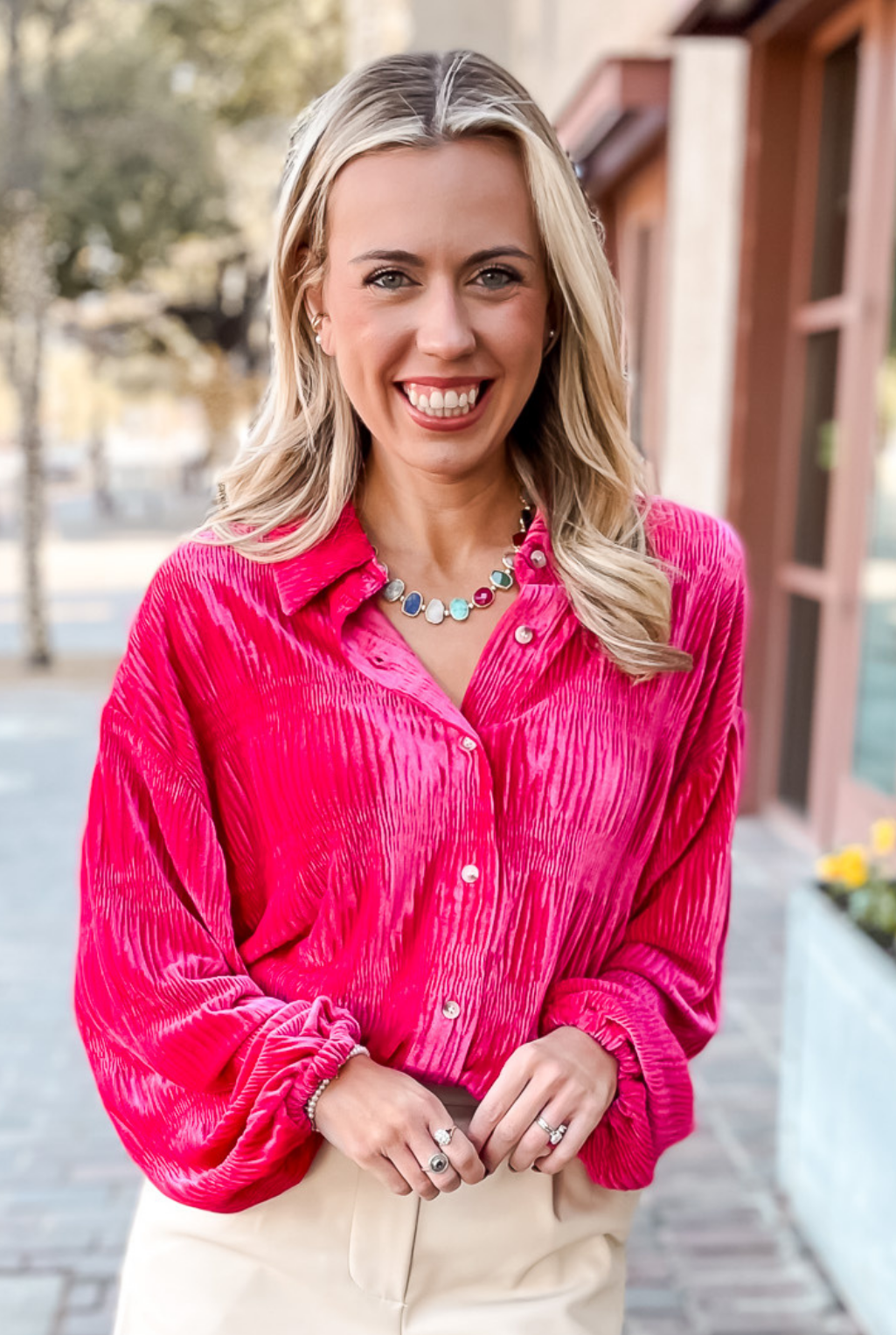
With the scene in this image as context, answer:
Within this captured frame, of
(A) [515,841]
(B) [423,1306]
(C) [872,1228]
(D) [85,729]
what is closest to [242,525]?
(A) [515,841]

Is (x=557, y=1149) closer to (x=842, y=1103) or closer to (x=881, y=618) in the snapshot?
(x=842, y=1103)

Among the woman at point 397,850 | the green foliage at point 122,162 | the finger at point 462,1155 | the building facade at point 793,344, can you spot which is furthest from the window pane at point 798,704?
the green foliage at point 122,162

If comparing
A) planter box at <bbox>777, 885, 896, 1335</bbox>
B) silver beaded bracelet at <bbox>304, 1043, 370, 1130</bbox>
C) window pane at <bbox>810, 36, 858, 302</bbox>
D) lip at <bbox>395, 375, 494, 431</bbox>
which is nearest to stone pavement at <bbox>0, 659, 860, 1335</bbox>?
planter box at <bbox>777, 885, 896, 1335</bbox>

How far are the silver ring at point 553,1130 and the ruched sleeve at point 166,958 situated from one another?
19 cm

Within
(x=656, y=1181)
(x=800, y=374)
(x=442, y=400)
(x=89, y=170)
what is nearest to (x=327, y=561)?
(x=442, y=400)

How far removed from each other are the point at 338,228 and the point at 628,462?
42 centimetres

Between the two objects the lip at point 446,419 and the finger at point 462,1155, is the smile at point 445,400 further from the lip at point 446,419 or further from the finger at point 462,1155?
the finger at point 462,1155

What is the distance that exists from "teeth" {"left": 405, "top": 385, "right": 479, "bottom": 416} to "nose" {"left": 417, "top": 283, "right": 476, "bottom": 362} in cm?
4

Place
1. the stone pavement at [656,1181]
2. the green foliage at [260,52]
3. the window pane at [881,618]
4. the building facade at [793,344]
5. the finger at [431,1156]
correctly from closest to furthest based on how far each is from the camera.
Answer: the finger at [431,1156], the stone pavement at [656,1181], the window pane at [881,618], the building facade at [793,344], the green foliage at [260,52]

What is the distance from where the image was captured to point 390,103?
4.19 feet

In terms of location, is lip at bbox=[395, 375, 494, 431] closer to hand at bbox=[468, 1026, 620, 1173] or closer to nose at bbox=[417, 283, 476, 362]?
nose at bbox=[417, 283, 476, 362]

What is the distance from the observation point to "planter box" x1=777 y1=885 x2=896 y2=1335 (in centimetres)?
245

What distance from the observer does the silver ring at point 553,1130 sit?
129 centimetres

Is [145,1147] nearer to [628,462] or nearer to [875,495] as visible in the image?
[628,462]
